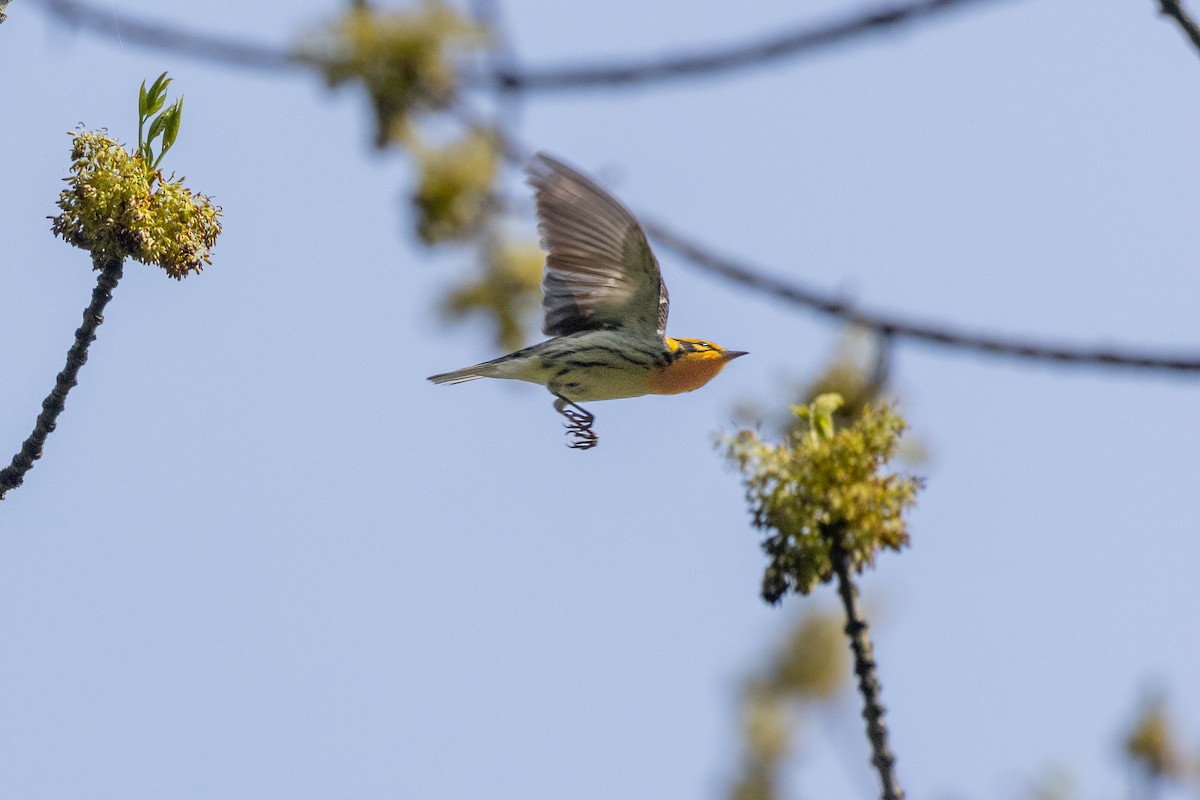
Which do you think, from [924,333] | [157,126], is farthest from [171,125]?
[924,333]

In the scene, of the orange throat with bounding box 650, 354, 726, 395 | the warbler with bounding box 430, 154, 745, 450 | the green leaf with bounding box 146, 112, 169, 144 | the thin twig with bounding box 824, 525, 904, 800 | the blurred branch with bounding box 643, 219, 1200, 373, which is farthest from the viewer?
the orange throat with bounding box 650, 354, 726, 395

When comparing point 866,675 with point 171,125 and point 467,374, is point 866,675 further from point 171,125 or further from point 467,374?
point 467,374

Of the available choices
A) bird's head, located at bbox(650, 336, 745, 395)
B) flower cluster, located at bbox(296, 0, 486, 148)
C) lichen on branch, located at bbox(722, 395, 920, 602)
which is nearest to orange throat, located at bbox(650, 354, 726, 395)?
bird's head, located at bbox(650, 336, 745, 395)

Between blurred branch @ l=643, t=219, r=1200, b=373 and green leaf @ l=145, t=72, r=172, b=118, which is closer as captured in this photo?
blurred branch @ l=643, t=219, r=1200, b=373

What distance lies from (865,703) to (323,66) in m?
2.56

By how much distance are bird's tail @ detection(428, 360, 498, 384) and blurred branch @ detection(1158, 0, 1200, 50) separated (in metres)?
5.46

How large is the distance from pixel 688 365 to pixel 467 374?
48.0 inches

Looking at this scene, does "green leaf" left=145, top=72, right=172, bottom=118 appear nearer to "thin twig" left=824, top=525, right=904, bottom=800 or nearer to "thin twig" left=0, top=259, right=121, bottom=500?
"thin twig" left=0, top=259, right=121, bottom=500

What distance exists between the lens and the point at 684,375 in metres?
7.39

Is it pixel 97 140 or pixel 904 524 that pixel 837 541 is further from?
pixel 97 140

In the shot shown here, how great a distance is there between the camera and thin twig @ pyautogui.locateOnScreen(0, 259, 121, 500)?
13.8 feet

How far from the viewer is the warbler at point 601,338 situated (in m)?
6.80

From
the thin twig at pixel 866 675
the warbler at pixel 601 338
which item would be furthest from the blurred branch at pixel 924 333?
the warbler at pixel 601 338

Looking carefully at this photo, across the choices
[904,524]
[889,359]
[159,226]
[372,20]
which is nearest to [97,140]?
[159,226]
